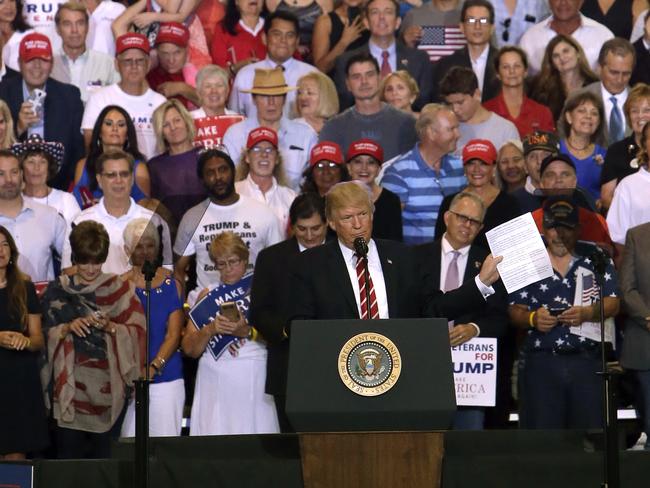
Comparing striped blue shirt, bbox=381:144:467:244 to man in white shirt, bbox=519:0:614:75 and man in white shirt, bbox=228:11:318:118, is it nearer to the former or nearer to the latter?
man in white shirt, bbox=228:11:318:118

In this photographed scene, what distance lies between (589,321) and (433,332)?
2.83m

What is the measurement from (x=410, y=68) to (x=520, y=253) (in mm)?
5139

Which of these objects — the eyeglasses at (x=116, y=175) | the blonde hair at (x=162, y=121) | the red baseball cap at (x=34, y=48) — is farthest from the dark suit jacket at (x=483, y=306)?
the red baseball cap at (x=34, y=48)

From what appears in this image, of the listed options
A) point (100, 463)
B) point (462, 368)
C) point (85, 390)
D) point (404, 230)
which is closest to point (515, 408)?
point (462, 368)

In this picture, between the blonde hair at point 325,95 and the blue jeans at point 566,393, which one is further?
the blonde hair at point 325,95

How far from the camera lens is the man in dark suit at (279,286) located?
7.43m

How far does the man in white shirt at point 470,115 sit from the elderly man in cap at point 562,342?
2139 millimetres

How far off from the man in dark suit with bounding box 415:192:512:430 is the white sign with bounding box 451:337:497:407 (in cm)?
7

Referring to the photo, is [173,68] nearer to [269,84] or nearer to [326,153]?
[269,84]

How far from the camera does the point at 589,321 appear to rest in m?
7.59

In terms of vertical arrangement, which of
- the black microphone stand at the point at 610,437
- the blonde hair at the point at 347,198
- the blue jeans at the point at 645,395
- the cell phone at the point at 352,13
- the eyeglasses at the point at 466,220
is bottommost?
the blue jeans at the point at 645,395

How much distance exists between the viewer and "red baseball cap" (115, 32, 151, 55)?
32.9ft

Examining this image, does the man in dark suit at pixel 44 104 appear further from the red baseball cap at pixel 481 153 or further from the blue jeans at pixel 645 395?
the blue jeans at pixel 645 395

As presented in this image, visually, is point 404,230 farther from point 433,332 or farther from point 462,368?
point 433,332
